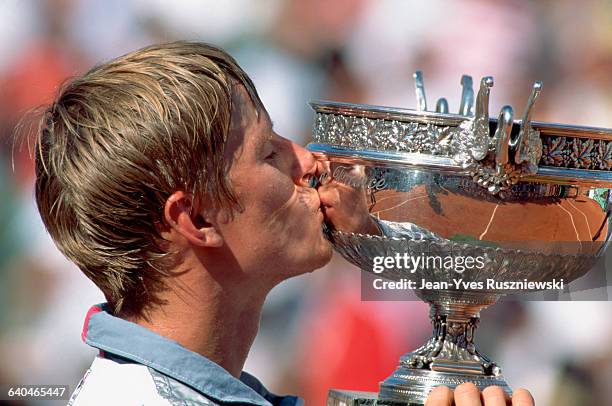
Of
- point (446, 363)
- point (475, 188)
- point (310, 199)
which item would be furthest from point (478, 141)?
point (446, 363)

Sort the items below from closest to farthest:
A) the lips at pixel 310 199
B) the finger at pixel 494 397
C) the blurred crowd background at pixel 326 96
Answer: the finger at pixel 494 397 < the lips at pixel 310 199 < the blurred crowd background at pixel 326 96

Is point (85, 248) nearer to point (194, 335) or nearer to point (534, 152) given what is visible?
point (194, 335)

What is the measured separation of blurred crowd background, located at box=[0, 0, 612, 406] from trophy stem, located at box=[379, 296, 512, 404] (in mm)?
1334

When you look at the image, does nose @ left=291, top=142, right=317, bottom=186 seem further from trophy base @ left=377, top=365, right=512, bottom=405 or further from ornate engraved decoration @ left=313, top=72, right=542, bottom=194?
trophy base @ left=377, top=365, right=512, bottom=405

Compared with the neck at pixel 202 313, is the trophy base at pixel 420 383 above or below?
below

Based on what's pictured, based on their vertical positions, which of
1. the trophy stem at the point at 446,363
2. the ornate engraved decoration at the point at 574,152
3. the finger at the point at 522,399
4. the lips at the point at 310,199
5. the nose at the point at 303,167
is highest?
the ornate engraved decoration at the point at 574,152

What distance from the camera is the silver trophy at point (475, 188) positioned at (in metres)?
1.19

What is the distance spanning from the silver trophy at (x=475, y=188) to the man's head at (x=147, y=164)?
11 centimetres

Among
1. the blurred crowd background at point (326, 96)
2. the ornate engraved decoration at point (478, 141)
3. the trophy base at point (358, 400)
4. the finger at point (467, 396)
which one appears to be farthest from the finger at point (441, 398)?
the blurred crowd background at point (326, 96)

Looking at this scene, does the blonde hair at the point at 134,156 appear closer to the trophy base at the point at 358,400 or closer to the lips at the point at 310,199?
the lips at the point at 310,199

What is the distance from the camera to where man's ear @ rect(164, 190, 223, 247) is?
115 centimetres

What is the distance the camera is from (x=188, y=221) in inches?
45.3

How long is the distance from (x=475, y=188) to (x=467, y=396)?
25 centimetres

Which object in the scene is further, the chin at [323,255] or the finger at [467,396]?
the chin at [323,255]
